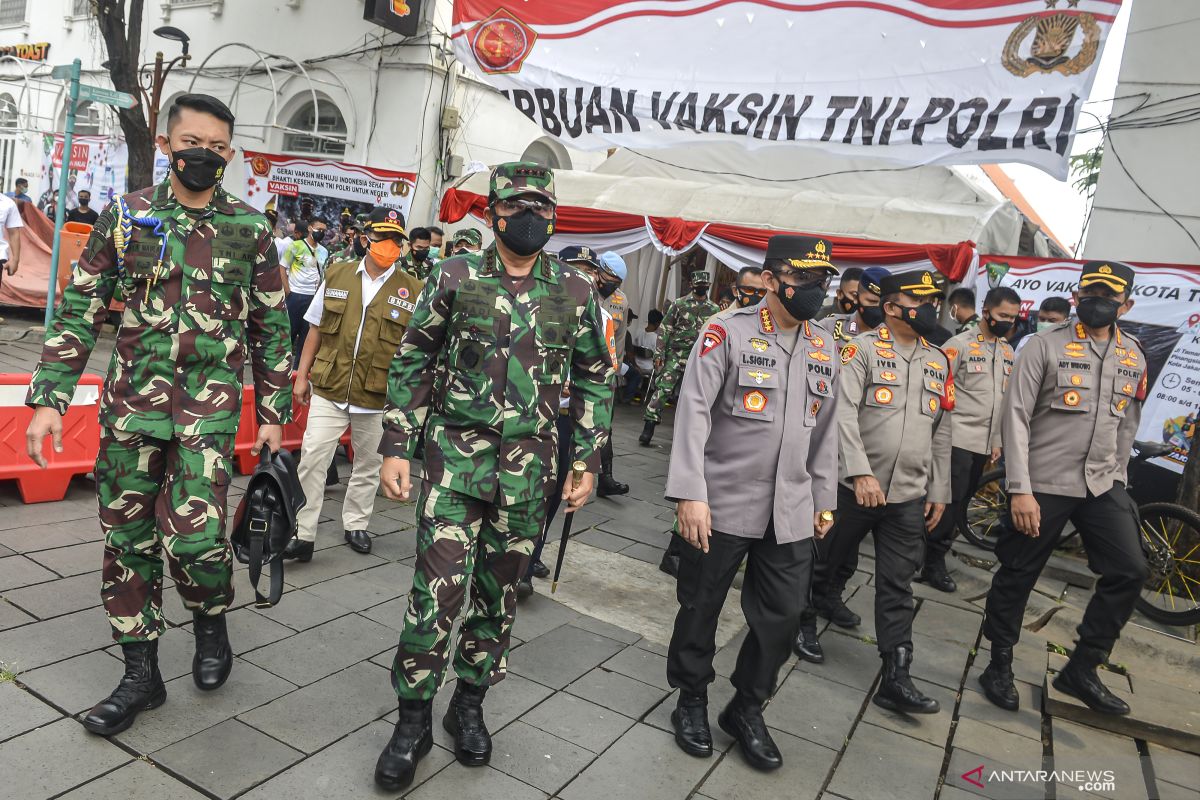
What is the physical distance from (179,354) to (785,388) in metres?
2.20

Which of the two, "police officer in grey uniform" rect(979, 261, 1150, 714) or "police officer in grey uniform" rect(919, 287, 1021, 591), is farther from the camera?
"police officer in grey uniform" rect(919, 287, 1021, 591)

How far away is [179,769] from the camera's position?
2.80 m

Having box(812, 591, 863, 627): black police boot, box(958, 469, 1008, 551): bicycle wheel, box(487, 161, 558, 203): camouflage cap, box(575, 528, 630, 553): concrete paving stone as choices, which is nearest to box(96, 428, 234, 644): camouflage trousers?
box(487, 161, 558, 203): camouflage cap

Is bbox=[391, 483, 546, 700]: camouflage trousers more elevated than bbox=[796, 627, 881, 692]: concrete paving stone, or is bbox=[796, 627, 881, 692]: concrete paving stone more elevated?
bbox=[391, 483, 546, 700]: camouflage trousers

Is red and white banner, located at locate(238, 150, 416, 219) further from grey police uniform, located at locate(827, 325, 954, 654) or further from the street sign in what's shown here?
grey police uniform, located at locate(827, 325, 954, 654)

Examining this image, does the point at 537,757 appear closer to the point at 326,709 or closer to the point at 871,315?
the point at 326,709

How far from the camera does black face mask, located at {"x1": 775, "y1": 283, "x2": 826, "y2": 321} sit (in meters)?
3.31

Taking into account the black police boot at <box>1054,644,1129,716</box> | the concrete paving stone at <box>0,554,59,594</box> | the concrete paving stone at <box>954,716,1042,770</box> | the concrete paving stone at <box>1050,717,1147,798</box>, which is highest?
the black police boot at <box>1054,644,1129,716</box>

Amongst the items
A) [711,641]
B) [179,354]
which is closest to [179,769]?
[179,354]

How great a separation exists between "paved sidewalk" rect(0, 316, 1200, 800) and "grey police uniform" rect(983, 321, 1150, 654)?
1.89 ft

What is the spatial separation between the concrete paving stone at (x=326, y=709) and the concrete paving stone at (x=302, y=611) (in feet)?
1.73

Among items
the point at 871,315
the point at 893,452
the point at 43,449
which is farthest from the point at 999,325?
the point at 43,449

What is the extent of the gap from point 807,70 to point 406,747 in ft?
19.7

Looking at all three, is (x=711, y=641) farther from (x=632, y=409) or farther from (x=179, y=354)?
(x=632, y=409)
